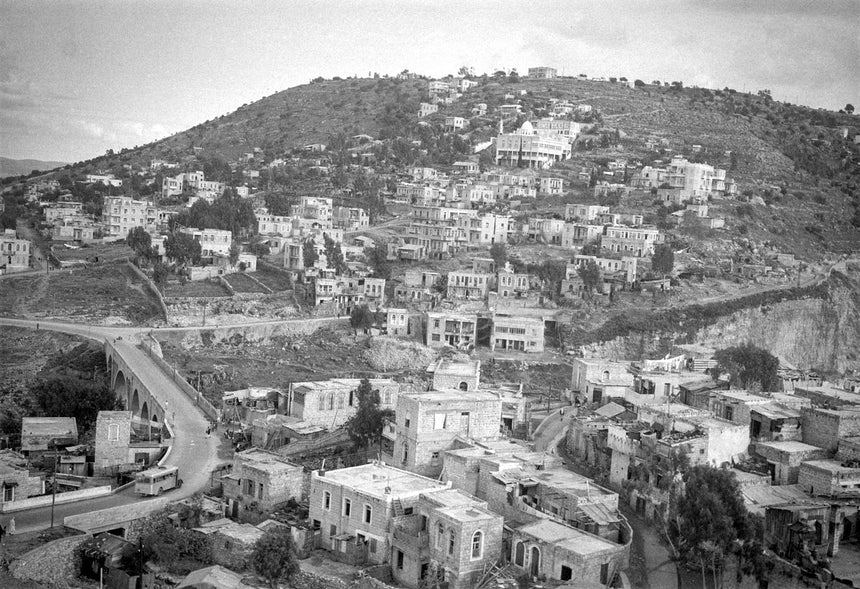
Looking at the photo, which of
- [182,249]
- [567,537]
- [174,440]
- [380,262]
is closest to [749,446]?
[567,537]

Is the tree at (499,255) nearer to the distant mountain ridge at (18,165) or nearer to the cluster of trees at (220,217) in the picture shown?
the cluster of trees at (220,217)

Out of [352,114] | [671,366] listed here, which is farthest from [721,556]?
[352,114]

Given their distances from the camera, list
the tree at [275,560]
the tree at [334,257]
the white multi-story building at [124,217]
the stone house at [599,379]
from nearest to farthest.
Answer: the tree at [275,560] < the stone house at [599,379] < the tree at [334,257] < the white multi-story building at [124,217]

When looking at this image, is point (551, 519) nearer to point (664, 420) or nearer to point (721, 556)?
point (721, 556)

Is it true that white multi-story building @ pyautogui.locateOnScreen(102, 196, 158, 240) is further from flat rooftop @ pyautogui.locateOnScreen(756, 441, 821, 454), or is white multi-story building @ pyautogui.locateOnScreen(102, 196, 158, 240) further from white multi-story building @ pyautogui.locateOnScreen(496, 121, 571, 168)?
flat rooftop @ pyautogui.locateOnScreen(756, 441, 821, 454)

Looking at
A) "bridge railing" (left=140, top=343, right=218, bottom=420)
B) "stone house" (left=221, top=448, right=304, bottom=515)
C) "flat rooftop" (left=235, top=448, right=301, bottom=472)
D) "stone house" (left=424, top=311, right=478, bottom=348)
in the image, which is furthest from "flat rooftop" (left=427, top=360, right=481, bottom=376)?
"stone house" (left=221, top=448, right=304, bottom=515)

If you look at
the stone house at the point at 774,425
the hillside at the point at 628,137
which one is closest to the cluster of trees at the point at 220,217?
the hillside at the point at 628,137
